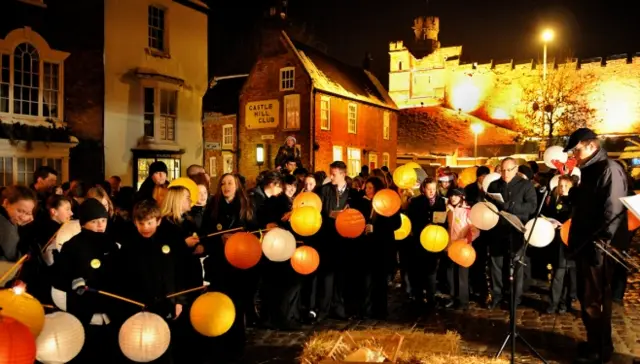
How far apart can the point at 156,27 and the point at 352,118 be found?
16147mm

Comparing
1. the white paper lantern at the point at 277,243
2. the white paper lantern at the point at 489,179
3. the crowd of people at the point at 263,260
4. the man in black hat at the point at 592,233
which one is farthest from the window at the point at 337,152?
the man in black hat at the point at 592,233

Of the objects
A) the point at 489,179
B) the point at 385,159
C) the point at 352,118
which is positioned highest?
the point at 352,118

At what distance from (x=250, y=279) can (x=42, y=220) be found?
2369mm

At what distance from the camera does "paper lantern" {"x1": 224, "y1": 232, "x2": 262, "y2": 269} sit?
211 inches

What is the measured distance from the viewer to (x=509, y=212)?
7270mm

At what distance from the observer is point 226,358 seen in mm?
5688

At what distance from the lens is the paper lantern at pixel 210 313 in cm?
440

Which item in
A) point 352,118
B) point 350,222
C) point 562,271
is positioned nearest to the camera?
point 350,222

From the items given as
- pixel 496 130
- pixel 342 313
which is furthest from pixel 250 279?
pixel 496 130

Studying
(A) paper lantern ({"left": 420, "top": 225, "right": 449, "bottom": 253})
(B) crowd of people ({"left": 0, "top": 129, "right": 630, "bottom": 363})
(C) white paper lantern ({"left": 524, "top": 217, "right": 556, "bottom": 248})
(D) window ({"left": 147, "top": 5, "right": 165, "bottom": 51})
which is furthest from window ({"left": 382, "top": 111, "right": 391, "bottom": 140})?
(C) white paper lantern ({"left": 524, "top": 217, "right": 556, "bottom": 248})

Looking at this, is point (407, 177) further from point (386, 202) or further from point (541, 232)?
point (541, 232)

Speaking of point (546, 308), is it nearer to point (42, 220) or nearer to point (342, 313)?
point (342, 313)

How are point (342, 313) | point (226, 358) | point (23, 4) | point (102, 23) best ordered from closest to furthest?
point (226, 358), point (342, 313), point (23, 4), point (102, 23)

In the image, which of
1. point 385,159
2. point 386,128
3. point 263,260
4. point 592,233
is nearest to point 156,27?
point 263,260
